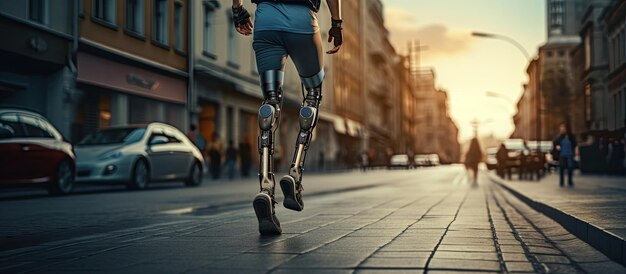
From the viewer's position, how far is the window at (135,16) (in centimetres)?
1131

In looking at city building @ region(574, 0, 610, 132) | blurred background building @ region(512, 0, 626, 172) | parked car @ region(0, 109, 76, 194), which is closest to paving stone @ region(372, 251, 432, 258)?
parked car @ region(0, 109, 76, 194)

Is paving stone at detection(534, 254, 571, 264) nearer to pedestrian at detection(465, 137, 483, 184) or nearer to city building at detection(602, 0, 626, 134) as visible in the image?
pedestrian at detection(465, 137, 483, 184)

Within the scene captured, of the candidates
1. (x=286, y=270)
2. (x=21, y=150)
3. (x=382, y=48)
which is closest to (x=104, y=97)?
(x=21, y=150)

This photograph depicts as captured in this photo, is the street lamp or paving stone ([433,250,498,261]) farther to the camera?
the street lamp

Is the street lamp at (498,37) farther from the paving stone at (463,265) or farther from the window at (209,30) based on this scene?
the paving stone at (463,265)

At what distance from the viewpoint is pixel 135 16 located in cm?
1345

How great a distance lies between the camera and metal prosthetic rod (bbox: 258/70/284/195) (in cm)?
579

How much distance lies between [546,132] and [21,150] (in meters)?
109

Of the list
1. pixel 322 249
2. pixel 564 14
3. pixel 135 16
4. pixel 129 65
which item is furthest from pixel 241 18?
pixel 564 14

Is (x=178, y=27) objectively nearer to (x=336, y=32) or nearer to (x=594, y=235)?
(x=336, y=32)

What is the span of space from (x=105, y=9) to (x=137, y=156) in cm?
561

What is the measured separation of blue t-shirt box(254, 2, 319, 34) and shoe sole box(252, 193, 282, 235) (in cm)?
125

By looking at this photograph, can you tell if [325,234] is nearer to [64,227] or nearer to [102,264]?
[102,264]

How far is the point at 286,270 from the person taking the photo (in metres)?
4.16
